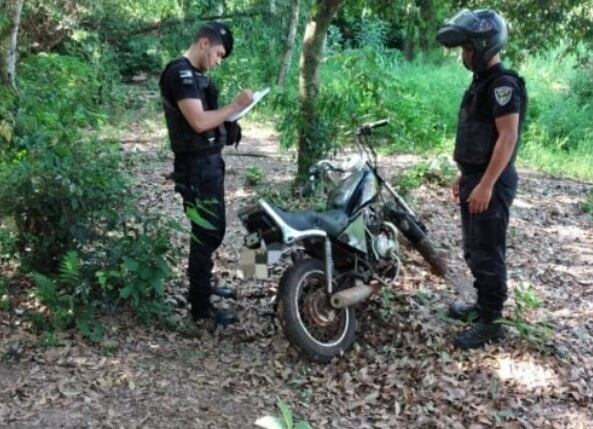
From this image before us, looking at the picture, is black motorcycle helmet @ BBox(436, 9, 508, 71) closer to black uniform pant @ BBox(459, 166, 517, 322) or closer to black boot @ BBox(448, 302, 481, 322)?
black uniform pant @ BBox(459, 166, 517, 322)

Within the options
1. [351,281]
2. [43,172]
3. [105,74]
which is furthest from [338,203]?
[105,74]

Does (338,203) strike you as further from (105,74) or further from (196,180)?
(105,74)

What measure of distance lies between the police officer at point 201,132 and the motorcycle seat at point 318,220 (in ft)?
1.54

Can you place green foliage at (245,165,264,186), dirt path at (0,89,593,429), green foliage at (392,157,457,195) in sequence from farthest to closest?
1. green foliage at (245,165,264,186)
2. green foliage at (392,157,457,195)
3. dirt path at (0,89,593,429)

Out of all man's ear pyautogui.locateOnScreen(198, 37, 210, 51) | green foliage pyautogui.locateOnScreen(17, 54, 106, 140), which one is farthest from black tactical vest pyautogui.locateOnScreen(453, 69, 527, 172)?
green foliage pyautogui.locateOnScreen(17, 54, 106, 140)

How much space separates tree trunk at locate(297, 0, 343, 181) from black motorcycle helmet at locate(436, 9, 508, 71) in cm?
303

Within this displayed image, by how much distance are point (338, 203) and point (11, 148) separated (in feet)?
7.44

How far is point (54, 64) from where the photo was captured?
378 inches

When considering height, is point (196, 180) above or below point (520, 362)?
above

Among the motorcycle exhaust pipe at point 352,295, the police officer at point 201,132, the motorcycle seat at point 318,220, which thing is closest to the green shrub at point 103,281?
the police officer at point 201,132

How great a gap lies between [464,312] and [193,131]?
2.26m

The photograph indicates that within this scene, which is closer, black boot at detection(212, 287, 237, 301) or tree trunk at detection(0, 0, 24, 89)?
black boot at detection(212, 287, 237, 301)

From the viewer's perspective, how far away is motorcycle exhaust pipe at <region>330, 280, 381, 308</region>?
3.99 metres

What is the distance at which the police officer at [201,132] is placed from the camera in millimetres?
3822
